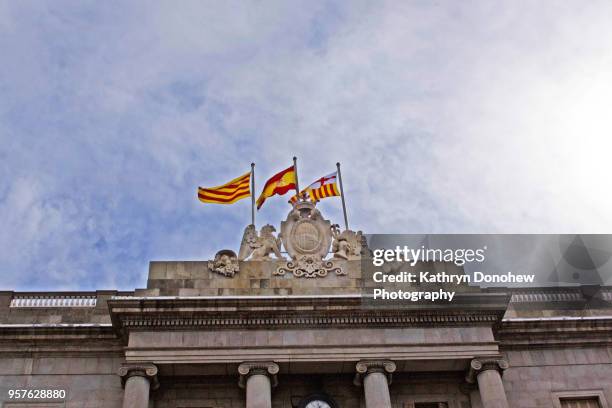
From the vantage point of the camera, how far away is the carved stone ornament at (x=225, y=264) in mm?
33000

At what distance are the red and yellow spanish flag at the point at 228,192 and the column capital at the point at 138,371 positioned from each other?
8.68 meters

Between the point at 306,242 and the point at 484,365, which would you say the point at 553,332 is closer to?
the point at 484,365

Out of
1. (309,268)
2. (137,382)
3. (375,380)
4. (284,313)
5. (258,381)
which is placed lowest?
(375,380)

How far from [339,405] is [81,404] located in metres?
9.16

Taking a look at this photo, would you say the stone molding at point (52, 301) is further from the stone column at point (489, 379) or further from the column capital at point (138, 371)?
the stone column at point (489, 379)

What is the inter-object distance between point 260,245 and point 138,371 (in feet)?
22.6

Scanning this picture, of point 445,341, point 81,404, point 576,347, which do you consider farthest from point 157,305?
point 576,347

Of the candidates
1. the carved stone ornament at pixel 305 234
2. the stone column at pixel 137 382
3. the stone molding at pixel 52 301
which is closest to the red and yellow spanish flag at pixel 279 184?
the carved stone ornament at pixel 305 234

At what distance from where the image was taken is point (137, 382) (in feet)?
98.2

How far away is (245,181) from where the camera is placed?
37.0 metres

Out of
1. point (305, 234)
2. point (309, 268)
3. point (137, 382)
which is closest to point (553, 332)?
point (309, 268)

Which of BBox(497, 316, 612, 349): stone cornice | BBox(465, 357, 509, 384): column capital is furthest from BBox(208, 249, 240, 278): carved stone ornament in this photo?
BBox(497, 316, 612, 349): stone cornice

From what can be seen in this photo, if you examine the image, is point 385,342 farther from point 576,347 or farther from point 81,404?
point 81,404

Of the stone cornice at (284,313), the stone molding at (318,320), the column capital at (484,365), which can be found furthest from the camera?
the stone molding at (318,320)
